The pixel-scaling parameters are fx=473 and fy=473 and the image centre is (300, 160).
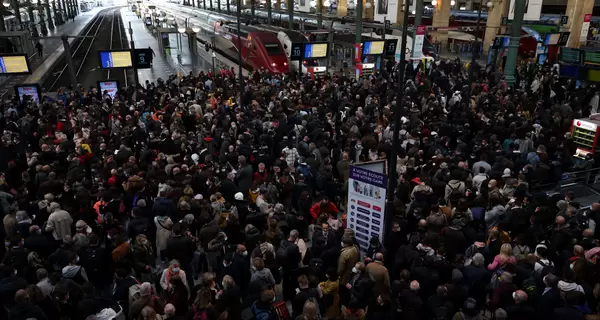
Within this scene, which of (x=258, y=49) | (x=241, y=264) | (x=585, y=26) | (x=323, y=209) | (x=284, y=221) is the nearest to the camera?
(x=241, y=264)

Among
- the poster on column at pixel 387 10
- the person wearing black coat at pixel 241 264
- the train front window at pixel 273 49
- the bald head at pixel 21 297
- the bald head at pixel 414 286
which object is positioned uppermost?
the poster on column at pixel 387 10

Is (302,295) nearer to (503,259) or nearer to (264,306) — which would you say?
(264,306)

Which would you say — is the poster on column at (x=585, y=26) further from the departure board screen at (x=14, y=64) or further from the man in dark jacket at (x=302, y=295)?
the man in dark jacket at (x=302, y=295)

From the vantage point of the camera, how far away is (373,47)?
2564 cm

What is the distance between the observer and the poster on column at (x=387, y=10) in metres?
24.9

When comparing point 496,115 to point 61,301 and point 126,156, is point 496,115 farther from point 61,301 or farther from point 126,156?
point 61,301

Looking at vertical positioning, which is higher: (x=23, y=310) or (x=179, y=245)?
(x=23, y=310)

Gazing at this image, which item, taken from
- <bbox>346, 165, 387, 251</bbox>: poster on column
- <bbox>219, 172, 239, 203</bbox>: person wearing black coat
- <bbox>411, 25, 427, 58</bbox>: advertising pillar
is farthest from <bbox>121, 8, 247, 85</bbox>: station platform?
<bbox>346, 165, 387, 251</bbox>: poster on column

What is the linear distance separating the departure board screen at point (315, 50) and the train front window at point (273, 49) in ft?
9.94

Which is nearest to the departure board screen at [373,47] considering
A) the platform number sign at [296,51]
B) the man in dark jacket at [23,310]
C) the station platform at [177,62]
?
the platform number sign at [296,51]

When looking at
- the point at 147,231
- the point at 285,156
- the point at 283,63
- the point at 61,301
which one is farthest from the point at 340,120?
the point at 283,63

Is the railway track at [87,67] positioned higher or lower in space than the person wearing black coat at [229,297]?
lower

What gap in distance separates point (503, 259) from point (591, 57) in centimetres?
1703

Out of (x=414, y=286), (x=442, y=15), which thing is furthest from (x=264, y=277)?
(x=442, y=15)
